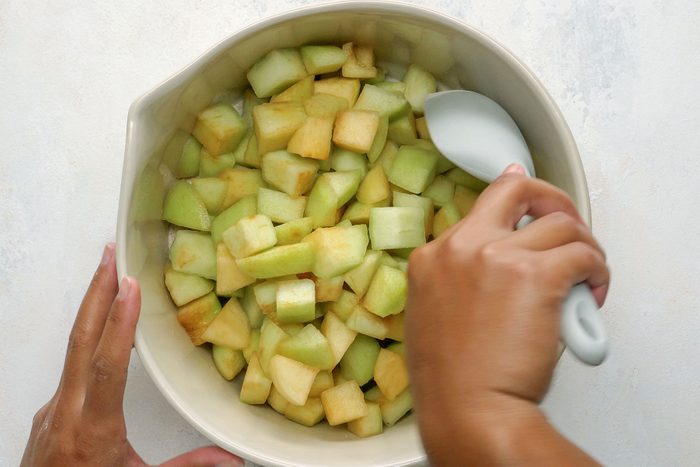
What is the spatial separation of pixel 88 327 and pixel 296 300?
11.5 inches

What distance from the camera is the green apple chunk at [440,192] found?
1073 mm

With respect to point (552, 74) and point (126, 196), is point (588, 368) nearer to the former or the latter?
point (552, 74)

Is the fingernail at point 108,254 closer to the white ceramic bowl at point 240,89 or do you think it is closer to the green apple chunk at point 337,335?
the white ceramic bowl at point 240,89

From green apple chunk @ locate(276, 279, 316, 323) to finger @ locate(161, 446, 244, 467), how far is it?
202 millimetres

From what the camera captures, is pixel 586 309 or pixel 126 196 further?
pixel 126 196

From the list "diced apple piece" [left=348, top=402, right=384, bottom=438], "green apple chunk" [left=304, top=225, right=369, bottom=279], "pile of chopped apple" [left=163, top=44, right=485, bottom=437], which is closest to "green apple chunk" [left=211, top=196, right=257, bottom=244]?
"pile of chopped apple" [left=163, top=44, right=485, bottom=437]

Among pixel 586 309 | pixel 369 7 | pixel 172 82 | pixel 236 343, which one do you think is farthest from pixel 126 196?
pixel 586 309

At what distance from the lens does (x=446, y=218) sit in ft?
3.40

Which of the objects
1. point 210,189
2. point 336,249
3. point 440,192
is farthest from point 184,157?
point 440,192

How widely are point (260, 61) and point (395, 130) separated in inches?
8.5

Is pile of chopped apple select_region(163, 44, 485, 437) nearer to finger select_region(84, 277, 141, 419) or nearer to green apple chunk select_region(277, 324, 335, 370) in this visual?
green apple chunk select_region(277, 324, 335, 370)

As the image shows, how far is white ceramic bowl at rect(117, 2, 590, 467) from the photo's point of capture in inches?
36.5

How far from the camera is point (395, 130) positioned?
3.53 feet

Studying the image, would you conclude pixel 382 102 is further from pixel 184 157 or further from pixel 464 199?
pixel 184 157
